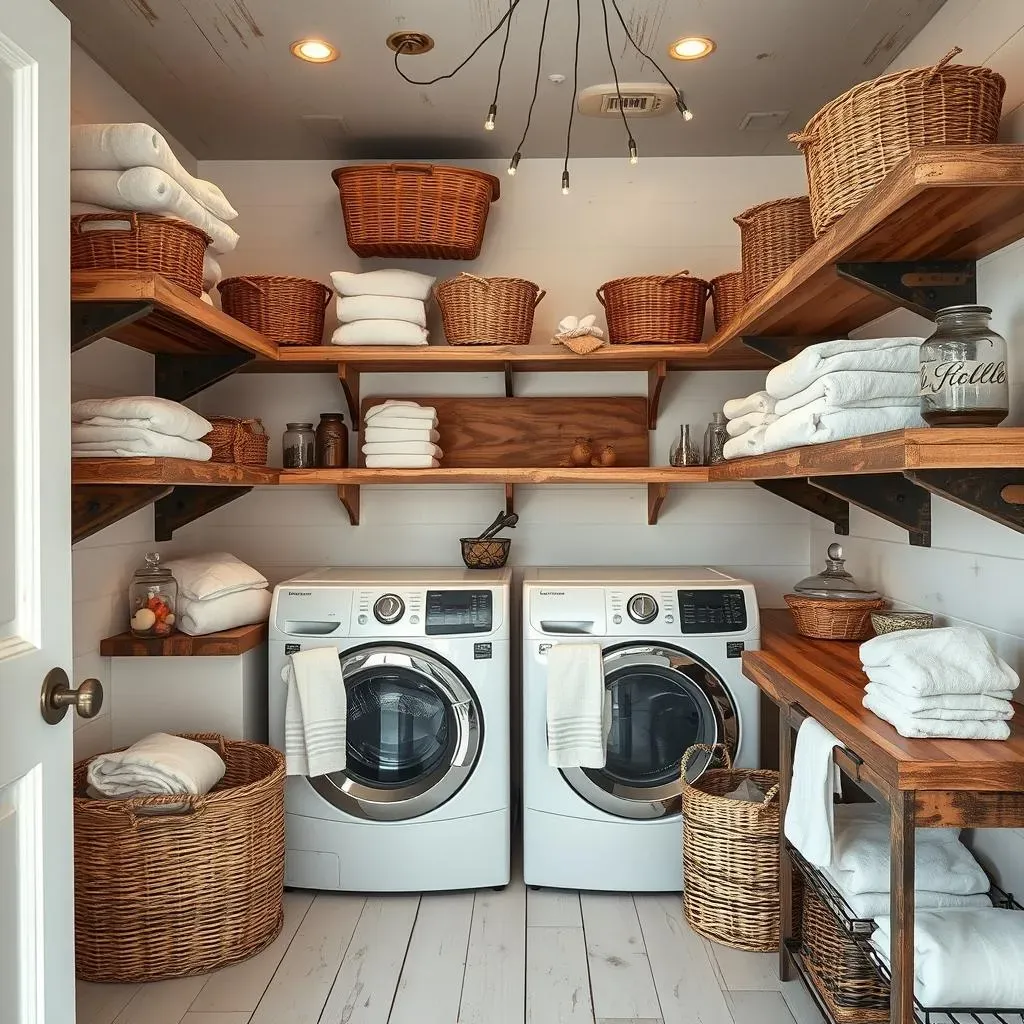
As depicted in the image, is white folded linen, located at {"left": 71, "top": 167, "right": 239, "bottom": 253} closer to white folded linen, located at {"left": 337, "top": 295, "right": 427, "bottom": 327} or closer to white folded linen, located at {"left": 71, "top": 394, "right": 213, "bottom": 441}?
white folded linen, located at {"left": 71, "top": 394, "right": 213, "bottom": 441}

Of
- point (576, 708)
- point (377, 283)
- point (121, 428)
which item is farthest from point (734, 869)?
point (377, 283)

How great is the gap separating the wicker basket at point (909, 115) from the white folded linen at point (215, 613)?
6.50 ft

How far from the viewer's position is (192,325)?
8.14ft

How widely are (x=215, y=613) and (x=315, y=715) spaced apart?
42 centimetres

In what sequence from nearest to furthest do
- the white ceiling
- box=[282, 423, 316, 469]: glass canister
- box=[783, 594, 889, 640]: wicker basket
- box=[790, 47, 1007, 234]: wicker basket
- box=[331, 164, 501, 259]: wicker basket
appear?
box=[790, 47, 1007, 234]: wicker basket, the white ceiling, box=[783, 594, 889, 640]: wicker basket, box=[331, 164, 501, 259]: wicker basket, box=[282, 423, 316, 469]: glass canister

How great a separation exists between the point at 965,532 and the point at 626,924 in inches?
54.5

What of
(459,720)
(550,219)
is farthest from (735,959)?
(550,219)

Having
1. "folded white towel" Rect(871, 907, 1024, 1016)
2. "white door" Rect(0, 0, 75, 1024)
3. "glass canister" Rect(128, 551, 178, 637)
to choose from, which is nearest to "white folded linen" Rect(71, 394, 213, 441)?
"glass canister" Rect(128, 551, 178, 637)

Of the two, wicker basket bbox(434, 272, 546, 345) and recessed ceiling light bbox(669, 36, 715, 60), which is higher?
recessed ceiling light bbox(669, 36, 715, 60)

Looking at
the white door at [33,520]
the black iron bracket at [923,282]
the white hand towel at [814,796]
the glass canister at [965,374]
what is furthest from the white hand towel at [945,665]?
the white door at [33,520]

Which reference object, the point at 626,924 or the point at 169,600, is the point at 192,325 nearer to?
the point at 169,600

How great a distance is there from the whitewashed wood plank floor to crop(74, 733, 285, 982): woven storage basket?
0.06 metres

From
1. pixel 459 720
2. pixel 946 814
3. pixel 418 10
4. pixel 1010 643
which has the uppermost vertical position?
pixel 418 10

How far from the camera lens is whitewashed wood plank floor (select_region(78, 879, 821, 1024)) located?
2156 mm
